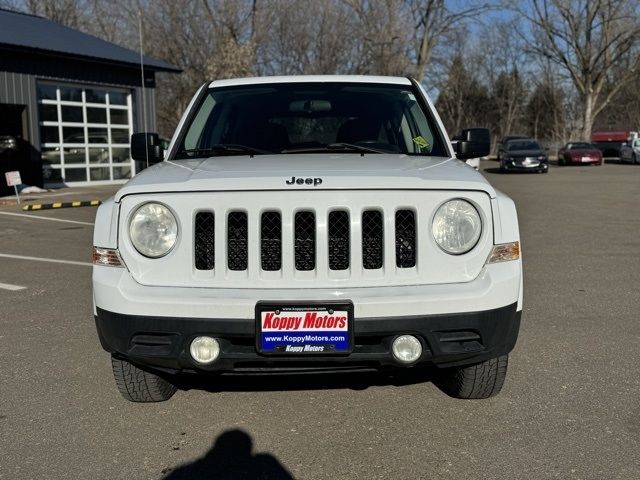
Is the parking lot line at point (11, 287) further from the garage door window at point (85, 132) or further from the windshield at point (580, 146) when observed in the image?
the windshield at point (580, 146)

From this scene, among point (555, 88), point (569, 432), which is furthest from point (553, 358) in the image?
point (555, 88)

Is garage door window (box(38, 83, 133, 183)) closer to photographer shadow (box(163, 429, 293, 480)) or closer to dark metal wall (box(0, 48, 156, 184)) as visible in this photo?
dark metal wall (box(0, 48, 156, 184))

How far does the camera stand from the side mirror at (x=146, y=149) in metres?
4.53

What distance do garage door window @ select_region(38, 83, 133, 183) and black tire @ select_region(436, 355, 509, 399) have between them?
60.9ft

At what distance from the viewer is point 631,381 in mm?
3863

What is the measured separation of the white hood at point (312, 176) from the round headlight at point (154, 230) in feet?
0.30

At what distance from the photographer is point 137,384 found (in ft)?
11.4

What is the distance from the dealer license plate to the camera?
2848mm

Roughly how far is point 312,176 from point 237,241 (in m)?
0.45

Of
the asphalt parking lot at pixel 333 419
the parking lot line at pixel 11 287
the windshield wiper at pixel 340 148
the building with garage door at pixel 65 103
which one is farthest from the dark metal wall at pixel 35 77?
the windshield wiper at pixel 340 148

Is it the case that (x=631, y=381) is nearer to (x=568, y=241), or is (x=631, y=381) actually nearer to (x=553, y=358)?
(x=553, y=358)

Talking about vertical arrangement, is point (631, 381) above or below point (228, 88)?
below

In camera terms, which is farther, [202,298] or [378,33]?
[378,33]

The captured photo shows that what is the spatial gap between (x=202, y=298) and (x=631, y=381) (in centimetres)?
256
